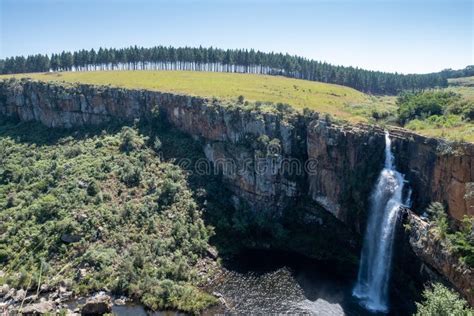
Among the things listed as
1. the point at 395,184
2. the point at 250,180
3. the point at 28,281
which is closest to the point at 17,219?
the point at 28,281

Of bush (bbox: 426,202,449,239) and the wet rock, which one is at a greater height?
bush (bbox: 426,202,449,239)

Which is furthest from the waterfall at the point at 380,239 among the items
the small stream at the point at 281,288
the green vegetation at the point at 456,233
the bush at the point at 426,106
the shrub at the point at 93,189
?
the shrub at the point at 93,189

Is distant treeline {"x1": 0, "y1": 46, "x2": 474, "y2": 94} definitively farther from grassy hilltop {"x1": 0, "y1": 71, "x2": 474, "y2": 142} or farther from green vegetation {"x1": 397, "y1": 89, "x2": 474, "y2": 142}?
green vegetation {"x1": 397, "y1": 89, "x2": 474, "y2": 142}

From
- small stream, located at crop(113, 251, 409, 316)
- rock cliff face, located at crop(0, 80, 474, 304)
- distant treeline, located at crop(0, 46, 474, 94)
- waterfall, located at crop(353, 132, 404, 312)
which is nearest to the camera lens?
rock cliff face, located at crop(0, 80, 474, 304)

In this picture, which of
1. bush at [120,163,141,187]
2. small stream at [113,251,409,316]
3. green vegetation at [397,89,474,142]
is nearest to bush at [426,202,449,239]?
green vegetation at [397,89,474,142]

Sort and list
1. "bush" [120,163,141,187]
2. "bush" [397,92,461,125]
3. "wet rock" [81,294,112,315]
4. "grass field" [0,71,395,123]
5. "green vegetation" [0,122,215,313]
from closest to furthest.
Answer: "wet rock" [81,294,112,315], "green vegetation" [0,122,215,313], "bush" [397,92,461,125], "bush" [120,163,141,187], "grass field" [0,71,395,123]

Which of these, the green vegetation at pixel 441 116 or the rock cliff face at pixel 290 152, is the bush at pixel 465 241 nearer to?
the rock cliff face at pixel 290 152

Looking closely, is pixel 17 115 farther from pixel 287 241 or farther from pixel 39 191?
pixel 287 241
